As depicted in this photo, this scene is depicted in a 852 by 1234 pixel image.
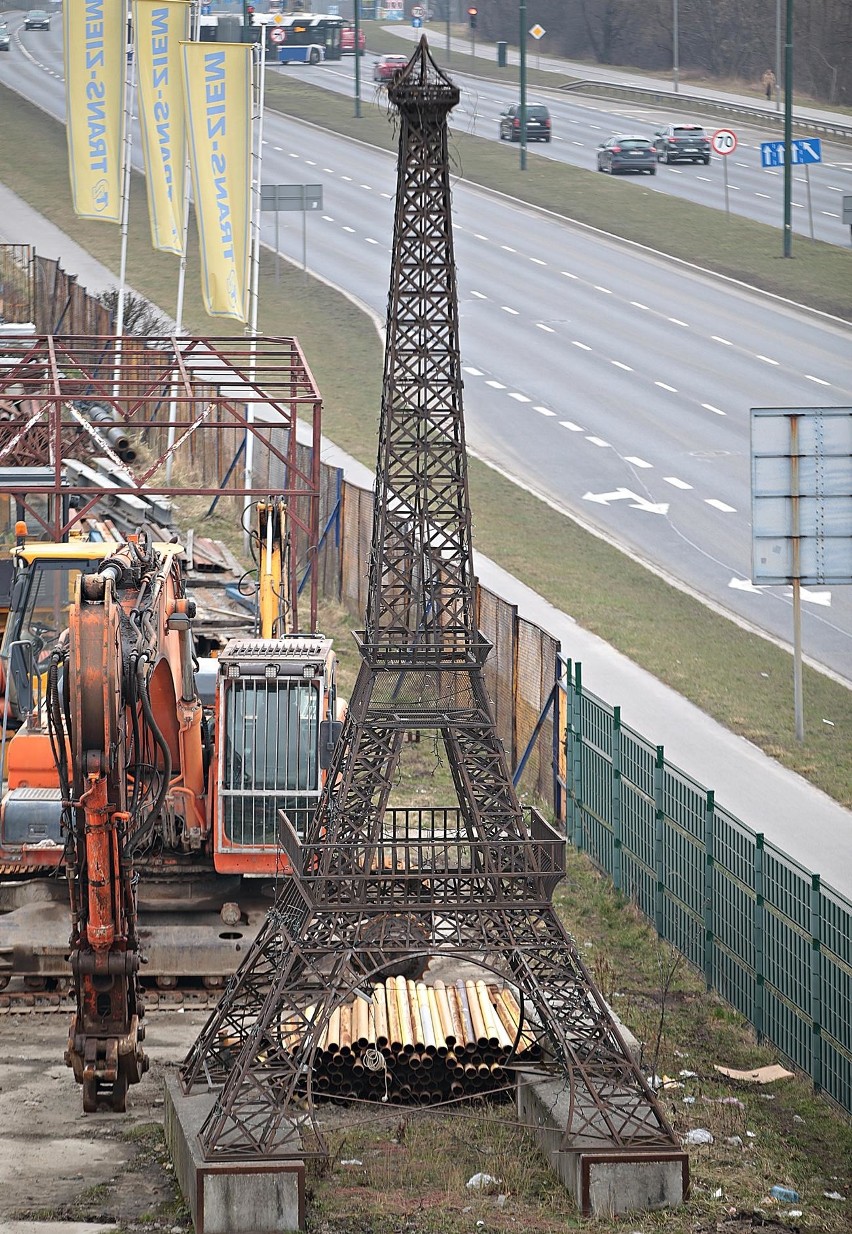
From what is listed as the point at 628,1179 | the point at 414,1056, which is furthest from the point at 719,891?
the point at 628,1179

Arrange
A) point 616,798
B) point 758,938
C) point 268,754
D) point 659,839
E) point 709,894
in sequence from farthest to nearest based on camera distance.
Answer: point 616,798 → point 659,839 → point 268,754 → point 709,894 → point 758,938

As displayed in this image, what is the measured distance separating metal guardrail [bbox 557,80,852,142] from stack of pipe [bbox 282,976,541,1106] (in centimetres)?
7510

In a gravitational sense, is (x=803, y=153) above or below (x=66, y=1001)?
above

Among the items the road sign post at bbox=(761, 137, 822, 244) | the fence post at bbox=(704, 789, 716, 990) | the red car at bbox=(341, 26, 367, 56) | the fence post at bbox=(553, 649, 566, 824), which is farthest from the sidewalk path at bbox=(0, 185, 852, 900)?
the red car at bbox=(341, 26, 367, 56)

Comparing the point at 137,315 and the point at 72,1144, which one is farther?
the point at 137,315

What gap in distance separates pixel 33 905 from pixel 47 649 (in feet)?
9.95

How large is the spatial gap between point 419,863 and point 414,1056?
1710mm

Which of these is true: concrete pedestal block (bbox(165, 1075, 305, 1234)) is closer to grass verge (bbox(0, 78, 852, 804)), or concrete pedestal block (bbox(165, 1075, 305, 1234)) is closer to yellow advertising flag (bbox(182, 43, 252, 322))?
grass verge (bbox(0, 78, 852, 804))

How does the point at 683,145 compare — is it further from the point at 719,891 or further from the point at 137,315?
the point at 719,891

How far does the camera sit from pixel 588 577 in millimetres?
35188

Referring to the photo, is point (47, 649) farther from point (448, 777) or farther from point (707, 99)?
point (707, 99)

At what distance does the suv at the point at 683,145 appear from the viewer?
80188 millimetres

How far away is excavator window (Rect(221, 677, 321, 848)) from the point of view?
18516mm

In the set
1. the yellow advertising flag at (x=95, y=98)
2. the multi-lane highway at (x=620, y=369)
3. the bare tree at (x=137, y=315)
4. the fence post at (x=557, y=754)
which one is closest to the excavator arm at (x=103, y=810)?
the fence post at (x=557, y=754)
